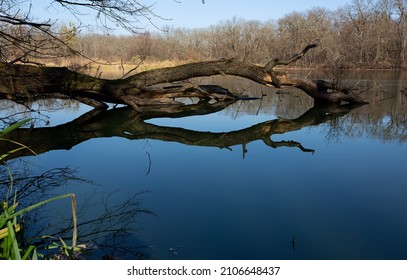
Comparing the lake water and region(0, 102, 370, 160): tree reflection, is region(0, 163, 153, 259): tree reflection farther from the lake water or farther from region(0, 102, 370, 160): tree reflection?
region(0, 102, 370, 160): tree reflection

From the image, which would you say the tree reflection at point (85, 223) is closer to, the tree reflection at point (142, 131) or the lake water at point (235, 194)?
the lake water at point (235, 194)

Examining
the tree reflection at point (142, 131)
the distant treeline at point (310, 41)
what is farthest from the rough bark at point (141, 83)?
the distant treeline at point (310, 41)

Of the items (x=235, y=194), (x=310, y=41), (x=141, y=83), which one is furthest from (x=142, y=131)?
(x=310, y=41)

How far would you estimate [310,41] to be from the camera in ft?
125

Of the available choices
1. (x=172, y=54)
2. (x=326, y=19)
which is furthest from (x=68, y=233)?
(x=326, y=19)

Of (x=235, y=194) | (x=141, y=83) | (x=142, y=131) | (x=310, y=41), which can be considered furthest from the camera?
(x=310, y=41)

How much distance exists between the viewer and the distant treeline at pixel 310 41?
36.6 metres

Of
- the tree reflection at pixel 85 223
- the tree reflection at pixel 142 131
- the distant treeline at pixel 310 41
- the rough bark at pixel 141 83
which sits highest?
the distant treeline at pixel 310 41

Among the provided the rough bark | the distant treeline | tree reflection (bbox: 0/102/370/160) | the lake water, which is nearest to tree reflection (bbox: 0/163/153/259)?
the lake water

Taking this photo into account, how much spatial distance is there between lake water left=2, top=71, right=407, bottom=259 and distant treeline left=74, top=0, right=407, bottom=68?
27528 millimetres

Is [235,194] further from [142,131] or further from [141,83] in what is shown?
[141,83]

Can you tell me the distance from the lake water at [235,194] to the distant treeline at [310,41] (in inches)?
1084

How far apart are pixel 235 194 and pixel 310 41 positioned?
36.9 m

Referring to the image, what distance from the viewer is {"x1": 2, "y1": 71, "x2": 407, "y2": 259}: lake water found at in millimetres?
2689
